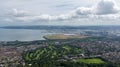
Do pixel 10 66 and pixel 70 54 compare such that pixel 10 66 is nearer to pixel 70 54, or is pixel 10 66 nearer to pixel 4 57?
pixel 4 57

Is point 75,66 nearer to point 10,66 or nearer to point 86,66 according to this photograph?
point 86,66

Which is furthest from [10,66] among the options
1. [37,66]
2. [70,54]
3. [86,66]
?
[70,54]

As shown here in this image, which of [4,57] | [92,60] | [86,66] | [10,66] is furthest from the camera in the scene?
[4,57]

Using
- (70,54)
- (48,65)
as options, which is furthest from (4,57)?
(48,65)

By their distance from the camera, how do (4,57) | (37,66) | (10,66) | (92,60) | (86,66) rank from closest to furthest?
(37,66) < (86,66) < (10,66) < (92,60) < (4,57)

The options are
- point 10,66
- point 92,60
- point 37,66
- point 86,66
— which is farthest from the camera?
point 92,60

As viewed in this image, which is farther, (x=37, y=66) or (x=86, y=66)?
(x=86, y=66)

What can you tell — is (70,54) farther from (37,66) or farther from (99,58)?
(37,66)

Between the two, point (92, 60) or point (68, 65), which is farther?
point (92, 60)

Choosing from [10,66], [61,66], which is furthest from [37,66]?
[10,66]
